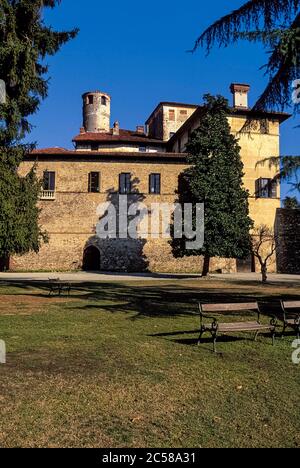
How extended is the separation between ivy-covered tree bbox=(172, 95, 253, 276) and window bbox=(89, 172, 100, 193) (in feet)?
29.3

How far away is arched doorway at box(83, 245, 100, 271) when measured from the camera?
36250 mm

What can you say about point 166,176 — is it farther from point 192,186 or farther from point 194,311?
point 194,311

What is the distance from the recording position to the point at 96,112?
2066 inches

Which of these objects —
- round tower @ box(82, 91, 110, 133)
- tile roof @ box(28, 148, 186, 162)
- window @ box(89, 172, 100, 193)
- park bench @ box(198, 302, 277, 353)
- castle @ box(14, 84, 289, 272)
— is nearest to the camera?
park bench @ box(198, 302, 277, 353)

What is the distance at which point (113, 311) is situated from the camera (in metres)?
12.7

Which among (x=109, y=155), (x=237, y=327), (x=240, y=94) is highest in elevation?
(x=240, y=94)

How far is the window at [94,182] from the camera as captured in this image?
36.4m

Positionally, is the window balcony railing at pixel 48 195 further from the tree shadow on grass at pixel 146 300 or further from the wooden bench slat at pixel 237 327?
the wooden bench slat at pixel 237 327

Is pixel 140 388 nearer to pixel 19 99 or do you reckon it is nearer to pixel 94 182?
pixel 19 99

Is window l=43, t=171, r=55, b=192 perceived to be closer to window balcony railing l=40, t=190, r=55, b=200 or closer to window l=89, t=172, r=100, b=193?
window balcony railing l=40, t=190, r=55, b=200

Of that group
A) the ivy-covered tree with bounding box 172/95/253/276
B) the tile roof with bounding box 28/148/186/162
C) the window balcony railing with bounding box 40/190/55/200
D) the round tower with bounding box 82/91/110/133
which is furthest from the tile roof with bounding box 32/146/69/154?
the round tower with bounding box 82/91/110/133

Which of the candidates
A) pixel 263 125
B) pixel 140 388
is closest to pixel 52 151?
pixel 263 125

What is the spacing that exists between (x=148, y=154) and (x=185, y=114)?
58.1ft

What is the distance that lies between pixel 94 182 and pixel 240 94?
16.7 m
